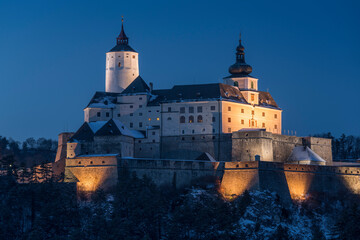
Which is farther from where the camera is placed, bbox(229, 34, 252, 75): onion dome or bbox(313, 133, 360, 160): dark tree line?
bbox(313, 133, 360, 160): dark tree line

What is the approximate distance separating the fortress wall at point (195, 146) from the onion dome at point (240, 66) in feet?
37.3

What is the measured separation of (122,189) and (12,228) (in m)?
10.7

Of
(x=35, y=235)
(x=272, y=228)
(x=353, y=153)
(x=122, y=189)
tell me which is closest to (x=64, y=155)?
(x=122, y=189)

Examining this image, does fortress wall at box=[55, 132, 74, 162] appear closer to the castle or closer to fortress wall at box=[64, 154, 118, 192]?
the castle

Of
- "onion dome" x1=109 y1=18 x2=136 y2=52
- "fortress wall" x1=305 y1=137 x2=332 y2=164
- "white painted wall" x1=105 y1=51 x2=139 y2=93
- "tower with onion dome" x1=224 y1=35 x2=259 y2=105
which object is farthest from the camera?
"onion dome" x1=109 y1=18 x2=136 y2=52

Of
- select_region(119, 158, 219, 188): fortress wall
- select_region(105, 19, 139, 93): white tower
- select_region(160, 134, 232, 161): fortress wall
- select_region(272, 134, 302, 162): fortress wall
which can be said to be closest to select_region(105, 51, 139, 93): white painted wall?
select_region(105, 19, 139, 93): white tower

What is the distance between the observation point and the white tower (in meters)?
102

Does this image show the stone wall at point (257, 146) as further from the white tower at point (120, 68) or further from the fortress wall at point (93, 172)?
the white tower at point (120, 68)

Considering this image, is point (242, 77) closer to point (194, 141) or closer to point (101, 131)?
point (194, 141)

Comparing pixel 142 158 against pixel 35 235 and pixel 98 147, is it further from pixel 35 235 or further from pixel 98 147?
pixel 35 235

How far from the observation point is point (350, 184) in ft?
278

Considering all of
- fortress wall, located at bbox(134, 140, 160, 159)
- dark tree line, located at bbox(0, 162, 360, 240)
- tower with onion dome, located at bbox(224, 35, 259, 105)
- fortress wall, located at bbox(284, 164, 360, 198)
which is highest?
tower with onion dome, located at bbox(224, 35, 259, 105)

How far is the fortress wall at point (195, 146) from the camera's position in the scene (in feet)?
298

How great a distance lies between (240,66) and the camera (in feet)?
328
